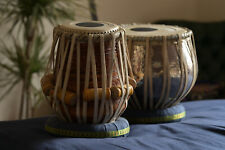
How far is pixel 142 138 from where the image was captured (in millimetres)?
1204

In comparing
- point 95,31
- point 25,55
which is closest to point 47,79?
point 95,31

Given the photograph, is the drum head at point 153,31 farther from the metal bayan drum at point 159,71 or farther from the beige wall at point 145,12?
the beige wall at point 145,12

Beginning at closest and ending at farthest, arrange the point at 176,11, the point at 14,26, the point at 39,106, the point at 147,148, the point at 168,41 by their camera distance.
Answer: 1. the point at 147,148
2. the point at 168,41
3. the point at 14,26
4. the point at 39,106
5. the point at 176,11

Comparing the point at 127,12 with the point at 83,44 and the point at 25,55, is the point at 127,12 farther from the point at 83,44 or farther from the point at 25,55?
the point at 83,44

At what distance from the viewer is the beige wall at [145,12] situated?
248 cm

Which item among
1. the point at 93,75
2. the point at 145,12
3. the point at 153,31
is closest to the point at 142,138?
the point at 93,75

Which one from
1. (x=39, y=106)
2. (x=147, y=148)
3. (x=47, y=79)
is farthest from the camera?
(x=39, y=106)

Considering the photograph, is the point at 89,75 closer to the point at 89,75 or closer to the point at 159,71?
the point at 89,75

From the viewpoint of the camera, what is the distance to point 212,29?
9.04 ft

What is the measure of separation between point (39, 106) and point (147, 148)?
159cm

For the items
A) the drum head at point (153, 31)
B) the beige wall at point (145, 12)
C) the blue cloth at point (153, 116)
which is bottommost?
the blue cloth at point (153, 116)

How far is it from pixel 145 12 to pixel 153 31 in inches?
61.3

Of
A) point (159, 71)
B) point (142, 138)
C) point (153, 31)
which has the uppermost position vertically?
point (153, 31)

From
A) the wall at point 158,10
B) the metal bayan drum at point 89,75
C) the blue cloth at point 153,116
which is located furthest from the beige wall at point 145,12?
the metal bayan drum at point 89,75
